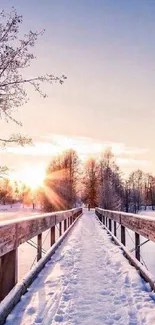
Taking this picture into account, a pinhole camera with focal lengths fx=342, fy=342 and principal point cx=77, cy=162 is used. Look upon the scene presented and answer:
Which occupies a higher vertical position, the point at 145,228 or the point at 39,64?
the point at 39,64

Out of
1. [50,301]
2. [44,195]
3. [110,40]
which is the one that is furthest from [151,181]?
[50,301]

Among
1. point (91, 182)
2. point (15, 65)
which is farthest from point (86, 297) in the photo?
point (91, 182)

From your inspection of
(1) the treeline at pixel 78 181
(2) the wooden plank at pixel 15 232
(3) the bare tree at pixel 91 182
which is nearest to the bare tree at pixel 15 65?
(2) the wooden plank at pixel 15 232

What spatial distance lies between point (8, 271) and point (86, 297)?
986 millimetres

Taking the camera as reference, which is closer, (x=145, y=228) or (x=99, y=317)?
(x=99, y=317)

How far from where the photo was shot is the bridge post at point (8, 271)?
12.1 feet

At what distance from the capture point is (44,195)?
5297 centimetres

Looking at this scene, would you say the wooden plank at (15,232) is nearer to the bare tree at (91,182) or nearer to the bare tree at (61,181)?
the bare tree at (61,181)

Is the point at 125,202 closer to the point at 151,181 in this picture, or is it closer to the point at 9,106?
the point at 151,181

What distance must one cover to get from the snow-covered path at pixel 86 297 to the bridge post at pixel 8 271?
0.77 feet

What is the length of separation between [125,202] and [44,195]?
33636mm

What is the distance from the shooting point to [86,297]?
4.04 metres

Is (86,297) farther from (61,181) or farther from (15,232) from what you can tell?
(61,181)

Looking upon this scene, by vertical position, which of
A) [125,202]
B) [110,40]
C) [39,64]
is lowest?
[125,202]
